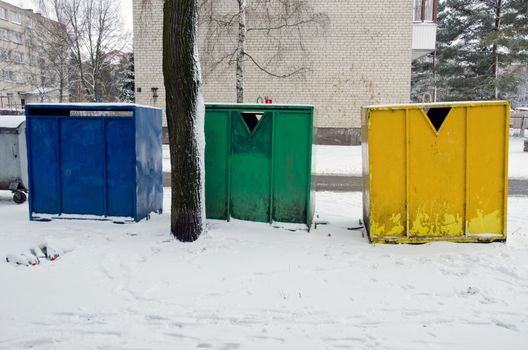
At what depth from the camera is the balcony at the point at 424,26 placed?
1739 cm

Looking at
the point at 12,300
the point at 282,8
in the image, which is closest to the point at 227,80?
the point at 282,8

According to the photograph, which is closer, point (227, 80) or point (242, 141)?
point (242, 141)

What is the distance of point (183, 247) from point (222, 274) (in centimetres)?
91

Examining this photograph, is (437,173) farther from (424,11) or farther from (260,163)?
(424,11)

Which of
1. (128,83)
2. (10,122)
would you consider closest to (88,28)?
(128,83)

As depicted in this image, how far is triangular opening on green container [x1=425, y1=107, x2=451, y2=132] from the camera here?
5.23 metres

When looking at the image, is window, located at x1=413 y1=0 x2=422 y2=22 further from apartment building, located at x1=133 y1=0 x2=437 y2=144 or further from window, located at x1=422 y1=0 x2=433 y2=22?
window, located at x1=422 y1=0 x2=433 y2=22

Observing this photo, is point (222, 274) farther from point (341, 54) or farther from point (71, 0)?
point (71, 0)

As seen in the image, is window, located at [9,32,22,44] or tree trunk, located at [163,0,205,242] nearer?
tree trunk, located at [163,0,205,242]

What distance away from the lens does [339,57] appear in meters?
17.6

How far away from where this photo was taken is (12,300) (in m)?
3.80

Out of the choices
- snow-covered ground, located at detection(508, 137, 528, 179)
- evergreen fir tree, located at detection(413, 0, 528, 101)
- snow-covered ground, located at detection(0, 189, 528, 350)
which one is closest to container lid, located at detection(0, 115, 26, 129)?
snow-covered ground, located at detection(0, 189, 528, 350)

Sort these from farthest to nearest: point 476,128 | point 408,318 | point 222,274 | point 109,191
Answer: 1. point 109,191
2. point 476,128
3. point 222,274
4. point 408,318

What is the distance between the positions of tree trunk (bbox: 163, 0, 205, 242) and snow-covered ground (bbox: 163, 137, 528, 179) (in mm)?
5378
